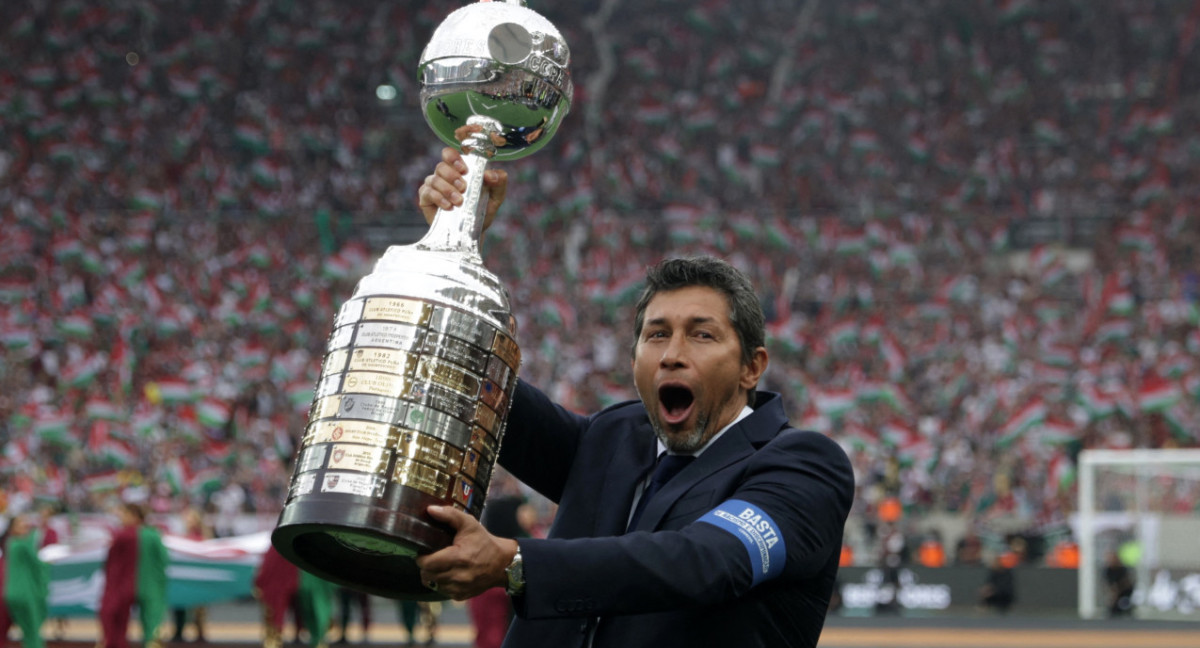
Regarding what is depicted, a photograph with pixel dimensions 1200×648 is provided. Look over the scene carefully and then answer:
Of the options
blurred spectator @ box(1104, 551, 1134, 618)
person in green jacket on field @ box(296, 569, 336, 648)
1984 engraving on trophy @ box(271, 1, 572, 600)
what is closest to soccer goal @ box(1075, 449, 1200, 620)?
blurred spectator @ box(1104, 551, 1134, 618)

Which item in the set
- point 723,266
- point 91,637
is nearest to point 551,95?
point 723,266

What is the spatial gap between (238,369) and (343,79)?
978 centimetres

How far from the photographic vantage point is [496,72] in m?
2.84

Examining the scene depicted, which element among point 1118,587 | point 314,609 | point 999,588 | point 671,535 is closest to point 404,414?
point 671,535

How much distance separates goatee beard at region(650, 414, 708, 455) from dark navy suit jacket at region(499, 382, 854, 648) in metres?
0.03

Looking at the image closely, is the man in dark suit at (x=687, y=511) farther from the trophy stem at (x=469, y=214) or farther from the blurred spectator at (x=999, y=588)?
the blurred spectator at (x=999, y=588)

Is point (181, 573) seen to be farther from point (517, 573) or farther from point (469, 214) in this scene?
point (517, 573)

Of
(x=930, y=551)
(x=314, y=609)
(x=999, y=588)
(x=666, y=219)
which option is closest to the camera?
(x=314, y=609)

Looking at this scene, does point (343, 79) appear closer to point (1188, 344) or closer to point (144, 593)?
point (1188, 344)

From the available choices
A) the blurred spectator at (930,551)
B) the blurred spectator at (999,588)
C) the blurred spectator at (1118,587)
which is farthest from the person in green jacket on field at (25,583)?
the blurred spectator at (1118,587)

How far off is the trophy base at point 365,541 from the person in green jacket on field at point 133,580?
A: 37.4 feet

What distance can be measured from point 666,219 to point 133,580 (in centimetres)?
1734

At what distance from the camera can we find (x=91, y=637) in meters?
18.2

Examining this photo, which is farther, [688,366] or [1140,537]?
[1140,537]
